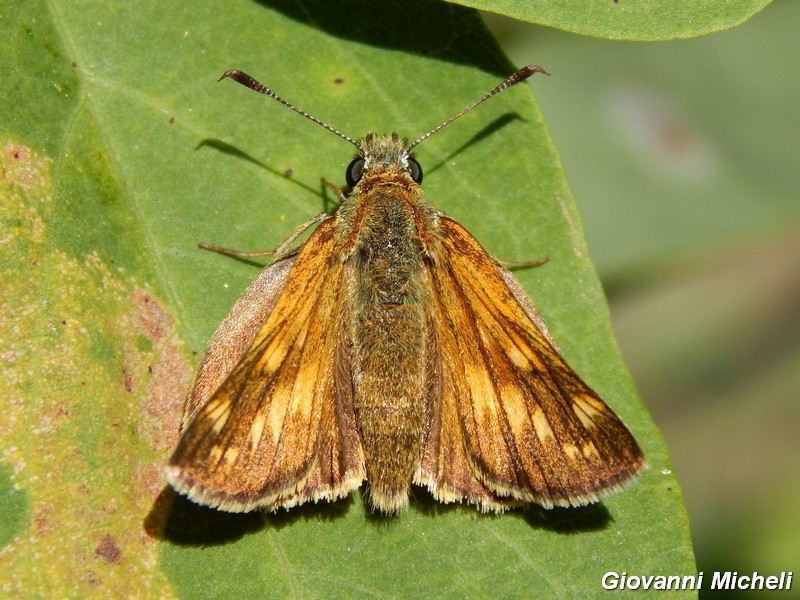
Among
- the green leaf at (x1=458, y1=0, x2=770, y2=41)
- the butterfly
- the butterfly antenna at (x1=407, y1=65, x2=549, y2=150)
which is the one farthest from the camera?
the butterfly antenna at (x1=407, y1=65, x2=549, y2=150)

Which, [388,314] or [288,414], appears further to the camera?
[388,314]

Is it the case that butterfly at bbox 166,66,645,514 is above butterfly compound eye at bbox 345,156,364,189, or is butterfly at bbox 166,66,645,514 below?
below

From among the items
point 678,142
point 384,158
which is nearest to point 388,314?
point 384,158

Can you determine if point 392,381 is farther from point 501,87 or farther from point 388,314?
point 501,87

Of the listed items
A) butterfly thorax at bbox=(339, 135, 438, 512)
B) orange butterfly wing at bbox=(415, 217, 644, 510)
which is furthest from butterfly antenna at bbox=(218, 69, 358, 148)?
orange butterfly wing at bbox=(415, 217, 644, 510)

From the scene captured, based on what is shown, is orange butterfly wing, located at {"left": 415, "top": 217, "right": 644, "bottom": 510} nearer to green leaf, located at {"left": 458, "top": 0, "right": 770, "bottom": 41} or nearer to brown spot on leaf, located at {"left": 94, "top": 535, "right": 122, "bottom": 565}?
green leaf, located at {"left": 458, "top": 0, "right": 770, "bottom": 41}

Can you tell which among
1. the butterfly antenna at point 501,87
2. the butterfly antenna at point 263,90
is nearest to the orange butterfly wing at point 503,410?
the butterfly antenna at point 501,87
